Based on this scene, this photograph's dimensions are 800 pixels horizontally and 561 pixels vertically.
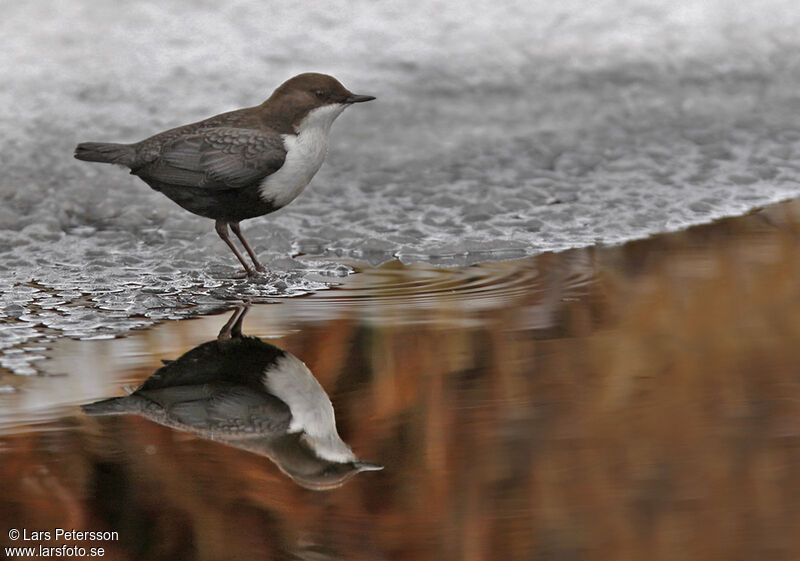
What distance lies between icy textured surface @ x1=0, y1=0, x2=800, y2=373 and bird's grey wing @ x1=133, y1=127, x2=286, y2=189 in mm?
330

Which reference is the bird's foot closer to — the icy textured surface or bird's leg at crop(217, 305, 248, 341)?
the icy textured surface

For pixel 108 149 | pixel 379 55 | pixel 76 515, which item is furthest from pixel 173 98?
pixel 76 515

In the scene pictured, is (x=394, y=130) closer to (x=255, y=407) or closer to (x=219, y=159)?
(x=219, y=159)

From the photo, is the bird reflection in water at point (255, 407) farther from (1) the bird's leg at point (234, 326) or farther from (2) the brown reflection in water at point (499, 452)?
(1) the bird's leg at point (234, 326)

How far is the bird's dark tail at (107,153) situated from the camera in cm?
369

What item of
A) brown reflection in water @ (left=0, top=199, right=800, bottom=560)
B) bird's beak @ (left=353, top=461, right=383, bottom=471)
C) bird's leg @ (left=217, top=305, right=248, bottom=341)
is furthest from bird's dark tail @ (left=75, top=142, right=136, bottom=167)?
bird's beak @ (left=353, top=461, right=383, bottom=471)

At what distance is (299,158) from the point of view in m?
3.63

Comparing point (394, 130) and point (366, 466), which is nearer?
point (366, 466)

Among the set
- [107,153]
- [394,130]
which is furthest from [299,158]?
[394,130]

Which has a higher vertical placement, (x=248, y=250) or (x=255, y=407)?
(x=248, y=250)

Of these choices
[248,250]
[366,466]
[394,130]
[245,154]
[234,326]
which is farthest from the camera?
[394,130]

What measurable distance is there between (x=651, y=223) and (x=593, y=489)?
8.35 feet

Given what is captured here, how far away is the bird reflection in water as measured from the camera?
6.75 feet

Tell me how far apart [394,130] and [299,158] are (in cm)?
203
